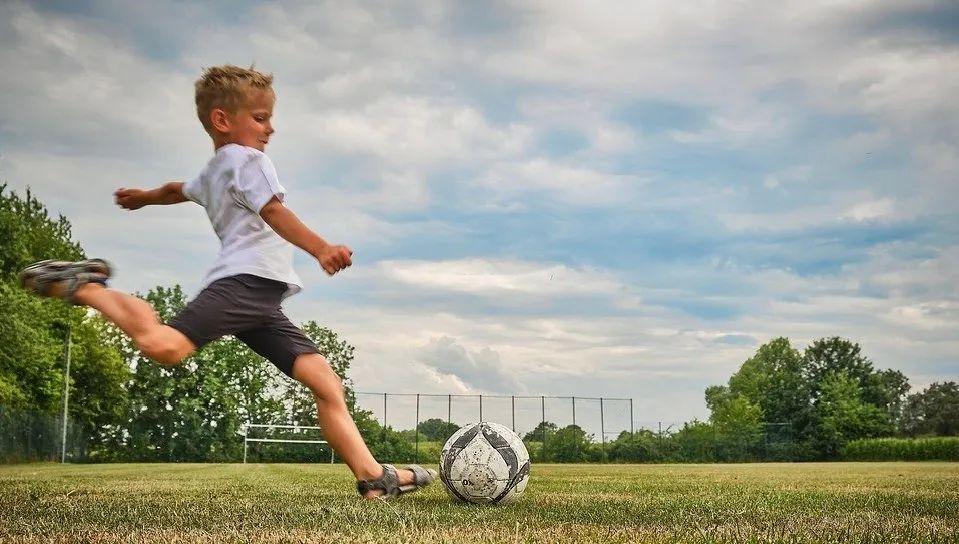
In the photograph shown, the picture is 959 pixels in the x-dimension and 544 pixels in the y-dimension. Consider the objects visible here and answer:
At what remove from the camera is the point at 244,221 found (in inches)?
A: 176

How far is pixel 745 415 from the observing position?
217 feet

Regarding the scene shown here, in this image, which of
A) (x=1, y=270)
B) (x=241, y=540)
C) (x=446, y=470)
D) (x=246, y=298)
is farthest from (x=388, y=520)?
(x=1, y=270)

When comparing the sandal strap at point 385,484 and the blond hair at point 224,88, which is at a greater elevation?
the blond hair at point 224,88

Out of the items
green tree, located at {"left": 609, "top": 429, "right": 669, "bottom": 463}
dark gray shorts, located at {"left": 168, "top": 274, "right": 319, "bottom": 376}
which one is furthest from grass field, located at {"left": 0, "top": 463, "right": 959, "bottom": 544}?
green tree, located at {"left": 609, "top": 429, "right": 669, "bottom": 463}

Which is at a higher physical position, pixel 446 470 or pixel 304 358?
pixel 304 358

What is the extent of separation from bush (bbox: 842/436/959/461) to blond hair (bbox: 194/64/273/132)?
48063mm

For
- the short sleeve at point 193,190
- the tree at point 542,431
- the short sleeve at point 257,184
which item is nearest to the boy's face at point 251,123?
the short sleeve at point 257,184

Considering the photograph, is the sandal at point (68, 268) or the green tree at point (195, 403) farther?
the green tree at point (195, 403)

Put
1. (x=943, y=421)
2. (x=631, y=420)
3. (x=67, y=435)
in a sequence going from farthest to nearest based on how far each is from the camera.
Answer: (x=943, y=421) → (x=631, y=420) → (x=67, y=435)

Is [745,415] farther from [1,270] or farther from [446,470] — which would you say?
[446,470]

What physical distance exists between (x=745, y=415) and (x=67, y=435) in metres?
48.4

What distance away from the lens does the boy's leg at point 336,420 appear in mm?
4934

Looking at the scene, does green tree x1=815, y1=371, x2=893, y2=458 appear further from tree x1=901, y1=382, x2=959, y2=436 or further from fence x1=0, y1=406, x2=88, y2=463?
fence x1=0, y1=406, x2=88, y2=463

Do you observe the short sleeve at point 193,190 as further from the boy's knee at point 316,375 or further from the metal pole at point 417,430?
the metal pole at point 417,430
